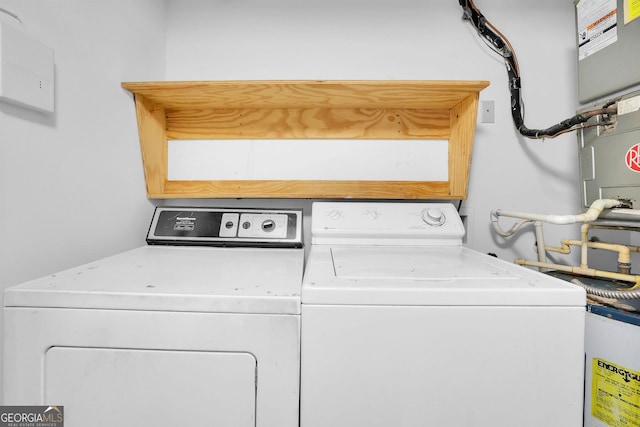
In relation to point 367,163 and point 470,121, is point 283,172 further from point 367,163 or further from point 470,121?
point 470,121

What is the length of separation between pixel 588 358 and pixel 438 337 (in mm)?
661

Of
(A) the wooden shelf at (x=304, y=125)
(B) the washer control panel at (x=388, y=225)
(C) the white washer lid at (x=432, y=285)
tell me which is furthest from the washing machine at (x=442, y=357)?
(A) the wooden shelf at (x=304, y=125)

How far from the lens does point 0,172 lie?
2.55 feet

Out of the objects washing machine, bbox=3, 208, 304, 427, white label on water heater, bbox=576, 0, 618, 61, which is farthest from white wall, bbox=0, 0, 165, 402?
white label on water heater, bbox=576, 0, 618, 61

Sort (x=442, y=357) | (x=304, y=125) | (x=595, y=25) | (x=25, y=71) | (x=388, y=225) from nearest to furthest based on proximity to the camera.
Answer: (x=442, y=357), (x=25, y=71), (x=595, y=25), (x=388, y=225), (x=304, y=125)

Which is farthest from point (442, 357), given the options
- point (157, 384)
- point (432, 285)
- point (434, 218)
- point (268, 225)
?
point (268, 225)

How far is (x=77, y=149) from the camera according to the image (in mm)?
1023

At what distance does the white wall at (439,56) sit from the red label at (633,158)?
497 millimetres

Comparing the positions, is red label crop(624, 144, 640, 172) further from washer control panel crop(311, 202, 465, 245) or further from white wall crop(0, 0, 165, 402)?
white wall crop(0, 0, 165, 402)

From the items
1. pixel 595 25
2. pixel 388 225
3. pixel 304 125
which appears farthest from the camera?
pixel 304 125

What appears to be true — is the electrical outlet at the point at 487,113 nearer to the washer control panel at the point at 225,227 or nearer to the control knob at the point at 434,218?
the control knob at the point at 434,218

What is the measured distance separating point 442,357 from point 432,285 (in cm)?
16

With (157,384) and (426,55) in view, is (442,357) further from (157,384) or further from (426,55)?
(426,55)

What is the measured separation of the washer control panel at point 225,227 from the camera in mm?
1302
